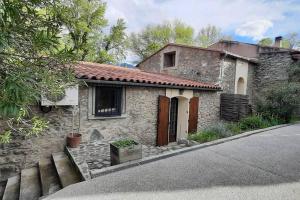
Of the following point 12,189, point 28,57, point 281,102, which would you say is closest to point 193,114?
point 281,102

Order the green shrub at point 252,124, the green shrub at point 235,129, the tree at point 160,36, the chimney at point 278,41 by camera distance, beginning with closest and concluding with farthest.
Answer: the green shrub at point 235,129 → the green shrub at point 252,124 → the chimney at point 278,41 → the tree at point 160,36

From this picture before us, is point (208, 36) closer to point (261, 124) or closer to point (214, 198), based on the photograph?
point (261, 124)

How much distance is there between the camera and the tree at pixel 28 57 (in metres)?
2.06

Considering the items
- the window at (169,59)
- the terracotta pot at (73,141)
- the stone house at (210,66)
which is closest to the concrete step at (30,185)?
the terracotta pot at (73,141)

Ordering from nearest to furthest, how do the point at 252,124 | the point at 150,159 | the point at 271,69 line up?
the point at 150,159 < the point at 252,124 < the point at 271,69

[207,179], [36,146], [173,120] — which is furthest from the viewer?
[173,120]

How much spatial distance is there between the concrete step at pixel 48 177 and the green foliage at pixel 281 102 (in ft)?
32.6

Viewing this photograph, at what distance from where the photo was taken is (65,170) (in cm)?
444

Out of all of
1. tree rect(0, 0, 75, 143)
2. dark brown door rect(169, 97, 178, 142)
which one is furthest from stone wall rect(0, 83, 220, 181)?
tree rect(0, 0, 75, 143)

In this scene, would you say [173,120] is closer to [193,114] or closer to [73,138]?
[193,114]

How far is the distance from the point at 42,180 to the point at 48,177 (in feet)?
0.59

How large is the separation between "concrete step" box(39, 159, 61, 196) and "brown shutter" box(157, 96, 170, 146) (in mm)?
4146

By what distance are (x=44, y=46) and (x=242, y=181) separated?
3938mm

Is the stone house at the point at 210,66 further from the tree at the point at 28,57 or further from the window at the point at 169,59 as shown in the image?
the tree at the point at 28,57
